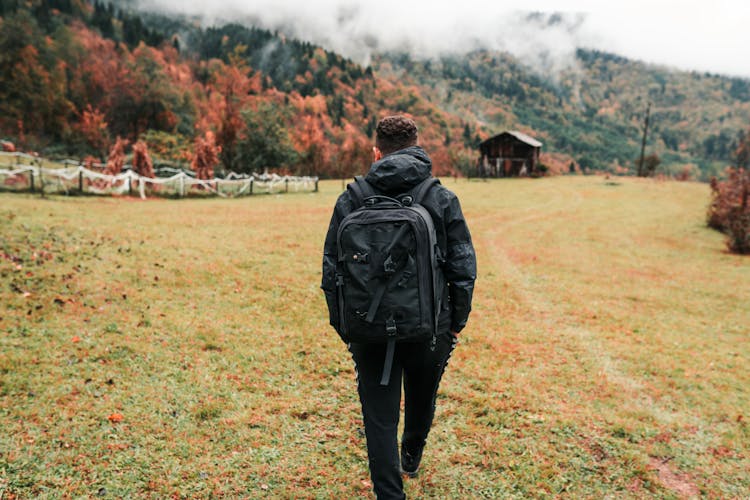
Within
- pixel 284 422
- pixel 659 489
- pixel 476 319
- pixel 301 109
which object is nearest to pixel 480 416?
pixel 659 489

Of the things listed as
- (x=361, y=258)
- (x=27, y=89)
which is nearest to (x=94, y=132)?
(x=27, y=89)

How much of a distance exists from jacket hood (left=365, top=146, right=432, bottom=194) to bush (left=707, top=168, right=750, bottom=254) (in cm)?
2230

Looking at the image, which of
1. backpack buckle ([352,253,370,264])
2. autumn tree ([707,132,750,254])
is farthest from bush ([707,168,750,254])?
backpack buckle ([352,253,370,264])

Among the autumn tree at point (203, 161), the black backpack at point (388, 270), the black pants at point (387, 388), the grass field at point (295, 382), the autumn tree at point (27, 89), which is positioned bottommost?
the grass field at point (295, 382)

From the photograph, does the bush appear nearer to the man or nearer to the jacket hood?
the man

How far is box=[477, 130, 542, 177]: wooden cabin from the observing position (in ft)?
203

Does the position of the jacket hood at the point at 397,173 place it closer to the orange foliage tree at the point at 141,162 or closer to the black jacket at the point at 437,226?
the black jacket at the point at 437,226

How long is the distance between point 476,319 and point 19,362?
7206 millimetres

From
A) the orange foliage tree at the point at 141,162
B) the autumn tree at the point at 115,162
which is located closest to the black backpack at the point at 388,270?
the orange foliage tree at the point at 141,162

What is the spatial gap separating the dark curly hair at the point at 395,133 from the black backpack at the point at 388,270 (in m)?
0.44

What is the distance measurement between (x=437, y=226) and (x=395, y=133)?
0.66 metres

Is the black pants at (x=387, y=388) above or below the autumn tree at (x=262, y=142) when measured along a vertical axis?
below

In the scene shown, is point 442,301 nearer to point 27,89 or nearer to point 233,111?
point 233,111

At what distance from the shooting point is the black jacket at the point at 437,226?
2658 mm
